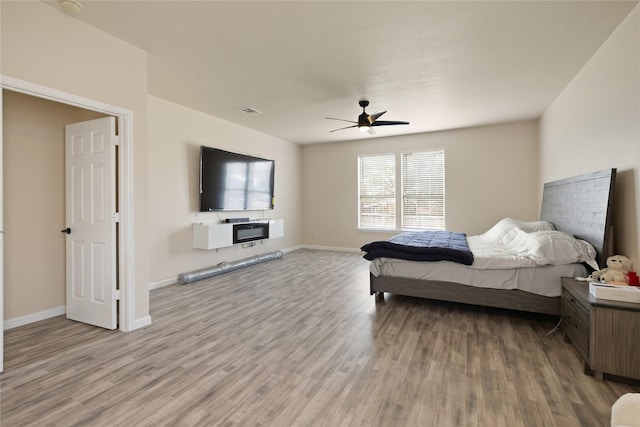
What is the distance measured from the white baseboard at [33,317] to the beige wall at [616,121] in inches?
220

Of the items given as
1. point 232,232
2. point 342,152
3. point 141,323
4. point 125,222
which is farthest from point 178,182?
point 342,152

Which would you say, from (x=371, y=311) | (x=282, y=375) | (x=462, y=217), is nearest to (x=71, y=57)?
(x=282, y=375)

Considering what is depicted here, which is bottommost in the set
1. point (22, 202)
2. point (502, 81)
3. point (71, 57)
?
point (22, 202)

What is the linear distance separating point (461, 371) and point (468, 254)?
141cm

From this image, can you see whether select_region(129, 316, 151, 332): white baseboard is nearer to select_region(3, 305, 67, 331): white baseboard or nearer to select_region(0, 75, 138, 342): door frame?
select_region(0, 75, 138, 342): door frame

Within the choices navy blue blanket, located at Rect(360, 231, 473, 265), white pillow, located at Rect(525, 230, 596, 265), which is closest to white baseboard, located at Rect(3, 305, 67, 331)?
navy blue blanket, located at Rect(360, 231, 473, 265)

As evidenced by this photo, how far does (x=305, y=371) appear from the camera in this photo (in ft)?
7.32

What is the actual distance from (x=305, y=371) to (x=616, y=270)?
2.55m

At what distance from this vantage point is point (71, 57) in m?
2.56

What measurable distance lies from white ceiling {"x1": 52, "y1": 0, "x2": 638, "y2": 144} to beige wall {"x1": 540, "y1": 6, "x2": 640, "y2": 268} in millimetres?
158

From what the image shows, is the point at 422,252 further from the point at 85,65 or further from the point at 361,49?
the point at 85,65

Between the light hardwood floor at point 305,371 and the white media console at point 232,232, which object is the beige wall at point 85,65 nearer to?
the light hardwood floor at point 305,371

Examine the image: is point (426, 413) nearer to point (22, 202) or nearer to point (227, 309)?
point (227, 309)

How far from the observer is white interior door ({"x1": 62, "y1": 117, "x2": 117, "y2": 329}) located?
294 centimetres
